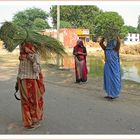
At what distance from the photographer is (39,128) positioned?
7922mm

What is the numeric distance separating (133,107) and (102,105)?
76 centimetres

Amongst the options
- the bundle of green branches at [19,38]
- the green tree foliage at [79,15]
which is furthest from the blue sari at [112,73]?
the green tree foliage at [79,15]

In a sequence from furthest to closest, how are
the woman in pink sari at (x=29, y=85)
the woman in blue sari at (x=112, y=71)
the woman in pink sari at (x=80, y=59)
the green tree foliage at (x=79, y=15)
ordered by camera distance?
the green tree foliage at (x=79, y=15) → the woman in pink sari at (x=80, y=59) → the woman in blue sari at (x=112, y=71) → the woman in pink sari at (x=29, y=85)

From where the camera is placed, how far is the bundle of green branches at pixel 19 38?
26.0 feet

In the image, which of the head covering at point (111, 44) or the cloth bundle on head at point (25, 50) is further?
the head covering at point (111, 44)

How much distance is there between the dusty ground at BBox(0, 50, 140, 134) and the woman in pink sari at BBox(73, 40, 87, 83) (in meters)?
0.92

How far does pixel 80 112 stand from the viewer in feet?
30.9

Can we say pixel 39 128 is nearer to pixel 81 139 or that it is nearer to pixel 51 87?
pixel 81 139

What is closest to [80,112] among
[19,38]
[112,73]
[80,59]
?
[112,73]

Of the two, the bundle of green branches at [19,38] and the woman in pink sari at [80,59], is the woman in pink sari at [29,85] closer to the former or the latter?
the bundle of green branches at [19,38]

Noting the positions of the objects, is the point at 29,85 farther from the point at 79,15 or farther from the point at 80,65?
the point at 79,15

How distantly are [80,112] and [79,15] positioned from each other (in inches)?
2977

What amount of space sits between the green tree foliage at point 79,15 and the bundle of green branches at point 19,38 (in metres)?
74.0

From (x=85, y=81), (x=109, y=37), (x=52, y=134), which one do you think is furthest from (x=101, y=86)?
(x=52, y=134)
